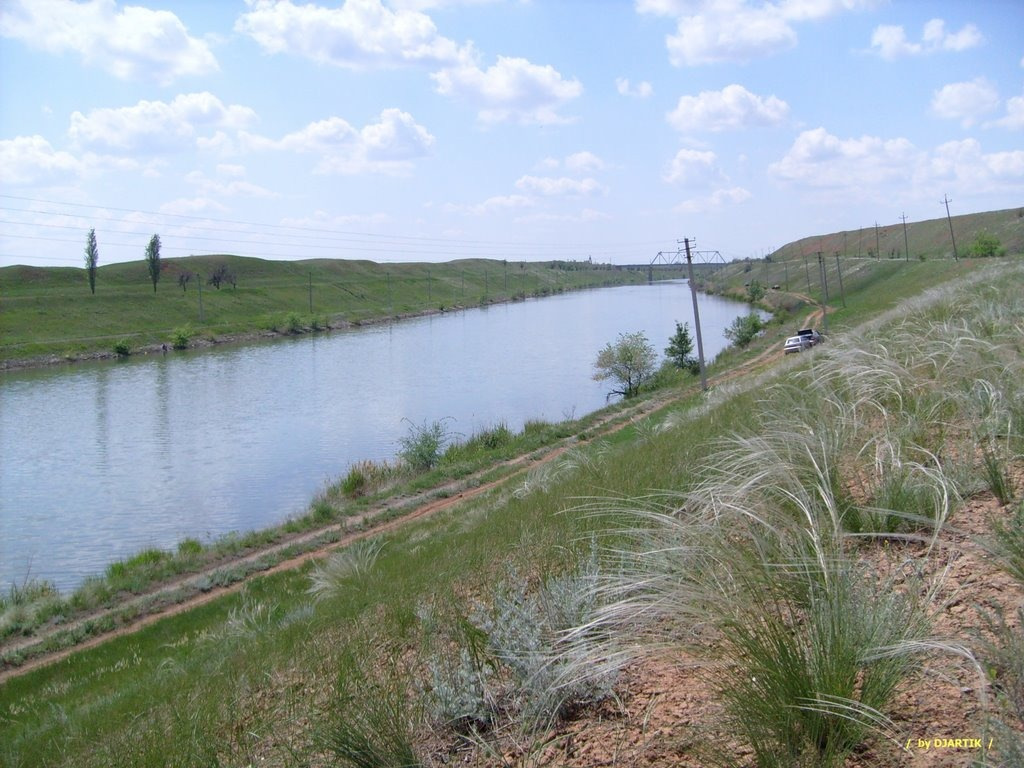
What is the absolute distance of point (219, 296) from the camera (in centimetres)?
9294

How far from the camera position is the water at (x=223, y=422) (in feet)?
81.0

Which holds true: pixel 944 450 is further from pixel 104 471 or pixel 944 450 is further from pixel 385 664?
pixel 104 471

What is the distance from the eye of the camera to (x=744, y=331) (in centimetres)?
6431

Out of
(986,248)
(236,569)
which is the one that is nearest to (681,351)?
(236,569)

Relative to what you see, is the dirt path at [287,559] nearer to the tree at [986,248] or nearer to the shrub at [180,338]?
the shrub at [180,338]

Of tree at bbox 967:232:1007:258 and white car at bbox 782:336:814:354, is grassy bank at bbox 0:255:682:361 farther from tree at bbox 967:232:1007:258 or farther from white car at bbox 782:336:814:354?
tree at bbox 967:232:1007:258

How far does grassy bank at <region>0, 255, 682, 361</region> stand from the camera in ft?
222

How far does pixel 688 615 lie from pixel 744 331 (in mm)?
63760

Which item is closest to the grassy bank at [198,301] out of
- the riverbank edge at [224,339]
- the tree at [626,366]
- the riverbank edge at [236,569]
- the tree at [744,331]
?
the riverbank edge at [224,339]

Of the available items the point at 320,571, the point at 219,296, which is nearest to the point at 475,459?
the point at 320,571

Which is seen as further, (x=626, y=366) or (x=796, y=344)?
(x=626, y=366)

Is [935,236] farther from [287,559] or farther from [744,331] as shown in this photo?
[287,559]

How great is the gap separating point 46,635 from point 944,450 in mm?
14880

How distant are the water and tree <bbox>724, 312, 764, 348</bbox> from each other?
5.99 ft
